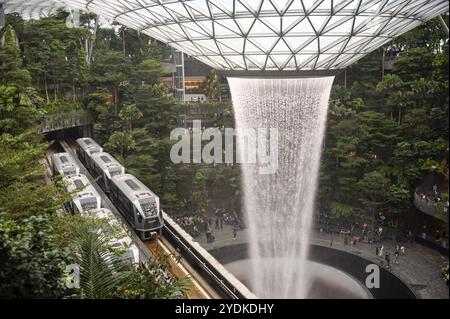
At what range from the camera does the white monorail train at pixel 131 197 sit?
2678 centimetres

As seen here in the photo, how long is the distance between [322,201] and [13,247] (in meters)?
41.9

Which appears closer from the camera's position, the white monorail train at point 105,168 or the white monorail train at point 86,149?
the white monorail train at point 105,168

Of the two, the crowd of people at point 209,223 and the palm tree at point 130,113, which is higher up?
the palm tree at point 130,113

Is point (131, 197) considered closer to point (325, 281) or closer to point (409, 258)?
point (325, 281)

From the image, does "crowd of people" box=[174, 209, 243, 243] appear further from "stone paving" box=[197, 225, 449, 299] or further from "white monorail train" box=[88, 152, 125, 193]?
"white monorail train" box=[88, 152, 125, 193]

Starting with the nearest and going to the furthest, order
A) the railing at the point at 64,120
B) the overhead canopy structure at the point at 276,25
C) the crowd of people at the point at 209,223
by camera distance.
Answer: the overhead canopy structure at the point at 276,25 → the crowd of people at the point at 209,223 → the railing at the point at 64,120

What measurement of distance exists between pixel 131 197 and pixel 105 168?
Result: 7877 millimetres

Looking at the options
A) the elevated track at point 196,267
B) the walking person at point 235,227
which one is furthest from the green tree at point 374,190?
the elevated track at point 196,267

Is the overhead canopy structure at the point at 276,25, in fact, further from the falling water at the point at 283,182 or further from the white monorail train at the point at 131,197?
the white monorail train at the point at 131,197

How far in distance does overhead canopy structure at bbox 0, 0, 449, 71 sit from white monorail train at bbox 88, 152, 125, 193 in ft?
37.5

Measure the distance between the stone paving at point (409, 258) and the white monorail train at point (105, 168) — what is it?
Result: 1187 centimetres

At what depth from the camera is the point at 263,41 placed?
2603 cm

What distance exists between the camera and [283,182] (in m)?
43.8

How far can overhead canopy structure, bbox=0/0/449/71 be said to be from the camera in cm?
2312
